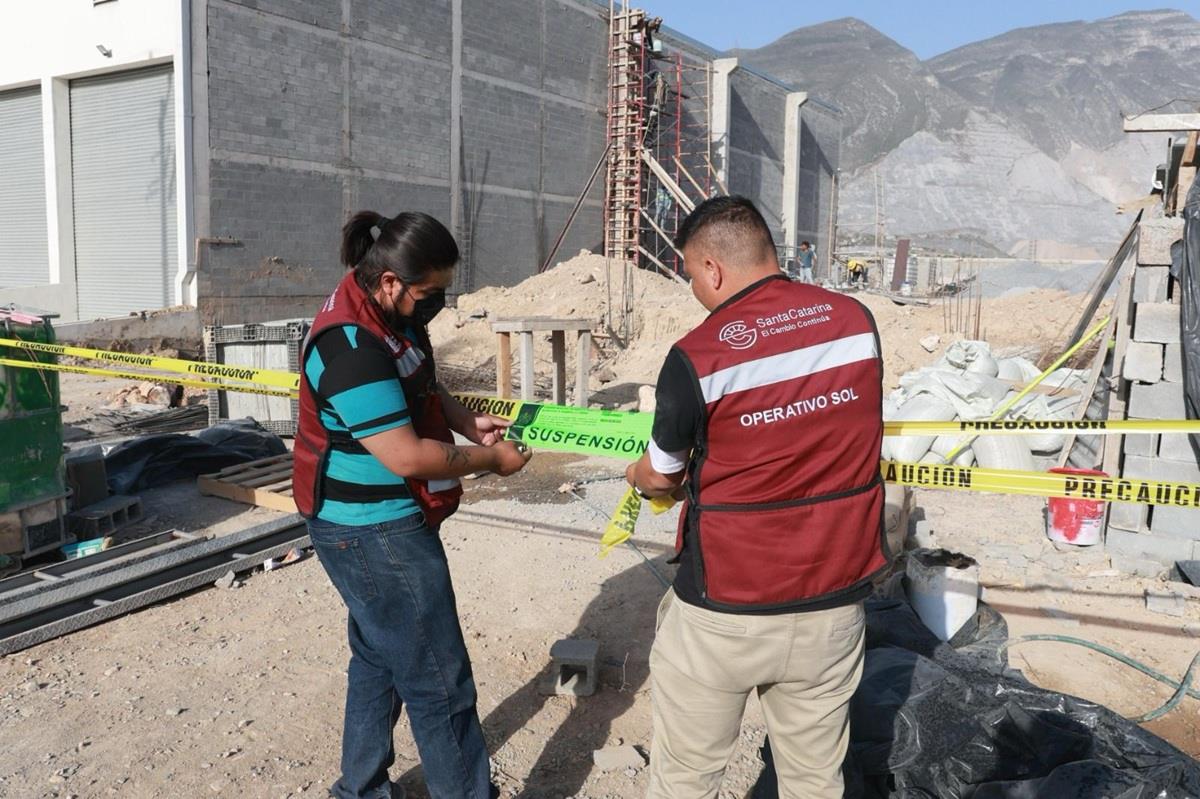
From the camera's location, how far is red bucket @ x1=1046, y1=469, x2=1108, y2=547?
19.0ft

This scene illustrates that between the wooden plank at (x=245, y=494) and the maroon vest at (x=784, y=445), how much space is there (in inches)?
201

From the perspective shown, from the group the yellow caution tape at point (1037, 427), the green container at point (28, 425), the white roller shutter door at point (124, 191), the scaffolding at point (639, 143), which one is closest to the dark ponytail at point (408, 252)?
the yellow caution tape at point (1037, 427)

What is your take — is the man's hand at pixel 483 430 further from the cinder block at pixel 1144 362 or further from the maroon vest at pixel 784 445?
the cinder block at pixel 1144 362

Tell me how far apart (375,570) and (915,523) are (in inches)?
191

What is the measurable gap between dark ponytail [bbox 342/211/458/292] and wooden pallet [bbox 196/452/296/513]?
4.55m

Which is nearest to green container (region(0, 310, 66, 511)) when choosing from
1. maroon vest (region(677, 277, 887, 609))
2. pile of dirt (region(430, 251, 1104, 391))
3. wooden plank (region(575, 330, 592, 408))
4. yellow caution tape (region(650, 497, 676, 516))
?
yellow caution tape (region(650, 497, 676, 516))

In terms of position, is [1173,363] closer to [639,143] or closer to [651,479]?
[651,479]

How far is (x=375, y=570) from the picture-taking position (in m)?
2.47

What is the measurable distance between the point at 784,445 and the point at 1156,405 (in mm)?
4637

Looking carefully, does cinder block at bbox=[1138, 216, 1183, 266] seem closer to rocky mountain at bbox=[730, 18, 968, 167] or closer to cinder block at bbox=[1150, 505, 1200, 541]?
cinder block at bbox=[1150, 505, 1200, 541]

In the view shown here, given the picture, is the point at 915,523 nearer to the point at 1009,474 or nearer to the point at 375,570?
the point at 1009,474

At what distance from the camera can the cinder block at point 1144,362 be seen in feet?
17.8

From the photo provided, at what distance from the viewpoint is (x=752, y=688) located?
219cm

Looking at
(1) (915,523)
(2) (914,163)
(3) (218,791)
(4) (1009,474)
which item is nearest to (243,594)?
(3) (218,791)
